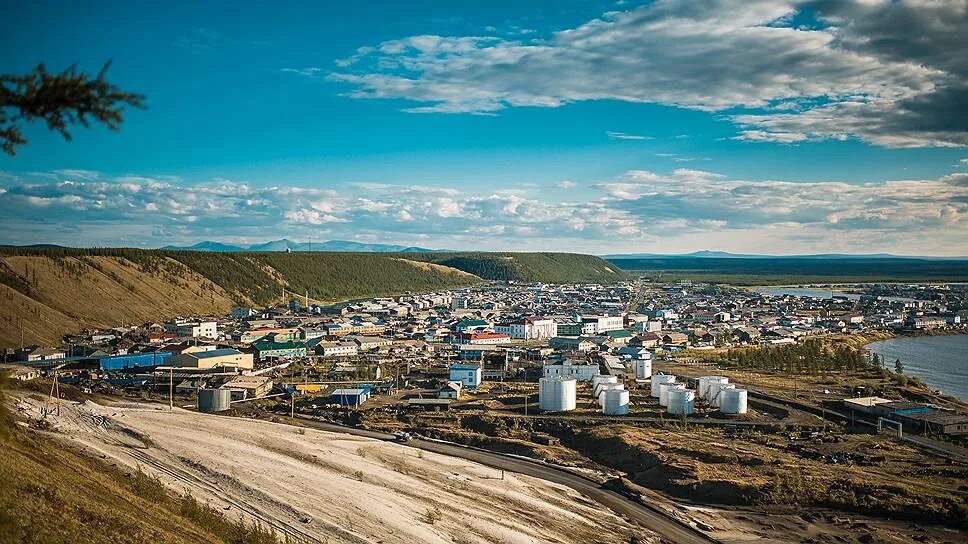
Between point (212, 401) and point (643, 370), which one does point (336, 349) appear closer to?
point (212, 401)

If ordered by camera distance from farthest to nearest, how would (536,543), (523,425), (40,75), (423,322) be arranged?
1. (423,322)
2. (523,425)
3. (536,543)
4. (40,75)

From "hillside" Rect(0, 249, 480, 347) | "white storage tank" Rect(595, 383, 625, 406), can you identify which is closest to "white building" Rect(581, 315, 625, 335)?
"white storage tank" Rect(595, 383, 625, 406)

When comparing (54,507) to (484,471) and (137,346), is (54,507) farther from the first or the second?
(137,346)

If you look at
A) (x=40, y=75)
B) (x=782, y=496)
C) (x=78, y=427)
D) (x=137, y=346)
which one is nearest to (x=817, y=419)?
(x=782, y=496)

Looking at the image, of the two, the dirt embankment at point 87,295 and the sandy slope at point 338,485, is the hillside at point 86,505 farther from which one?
the dirt embankment at point 87,295

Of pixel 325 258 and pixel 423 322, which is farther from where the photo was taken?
pixel 325 258

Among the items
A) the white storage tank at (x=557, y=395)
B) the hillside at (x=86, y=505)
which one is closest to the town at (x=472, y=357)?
the white storage tank at (x=557, y=395)
